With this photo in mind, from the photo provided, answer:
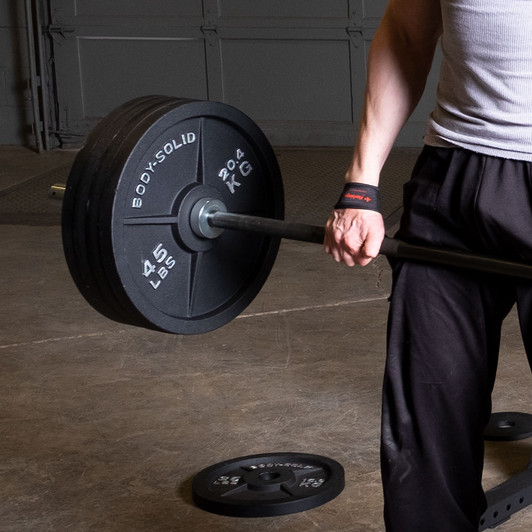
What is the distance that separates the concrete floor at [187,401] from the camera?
226cm

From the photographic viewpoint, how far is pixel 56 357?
10.5 ft

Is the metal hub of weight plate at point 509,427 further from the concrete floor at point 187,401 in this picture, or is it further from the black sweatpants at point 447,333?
the black sweatpants at point 447,333

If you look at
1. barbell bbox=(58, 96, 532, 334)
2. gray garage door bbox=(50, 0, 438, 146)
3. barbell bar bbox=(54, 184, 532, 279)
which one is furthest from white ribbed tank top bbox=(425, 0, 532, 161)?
gray garage door bbox=(50, 0, 438, 146)

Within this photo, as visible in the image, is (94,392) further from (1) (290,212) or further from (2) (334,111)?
(2) (334,111)

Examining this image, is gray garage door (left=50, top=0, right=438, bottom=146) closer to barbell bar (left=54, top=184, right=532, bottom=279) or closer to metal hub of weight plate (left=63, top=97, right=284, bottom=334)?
metal hub of weight plate (left=63, top=97, right=284, bottom=334)

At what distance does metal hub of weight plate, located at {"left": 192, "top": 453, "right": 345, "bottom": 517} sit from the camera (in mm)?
2182

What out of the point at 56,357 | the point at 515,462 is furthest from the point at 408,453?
the point at 56,357

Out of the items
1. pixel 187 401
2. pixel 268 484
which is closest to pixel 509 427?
pixel 268 484

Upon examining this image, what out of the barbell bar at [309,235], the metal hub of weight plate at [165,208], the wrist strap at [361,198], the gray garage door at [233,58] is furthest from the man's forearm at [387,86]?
the gray garage door at [233,58]

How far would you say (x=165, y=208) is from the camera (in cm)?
180

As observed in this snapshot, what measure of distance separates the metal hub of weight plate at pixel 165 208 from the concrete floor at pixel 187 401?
564 mm

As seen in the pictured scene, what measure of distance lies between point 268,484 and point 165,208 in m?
0.74

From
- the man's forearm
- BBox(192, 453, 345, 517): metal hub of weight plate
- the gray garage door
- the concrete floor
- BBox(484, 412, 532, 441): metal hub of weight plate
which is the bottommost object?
the concrete floor

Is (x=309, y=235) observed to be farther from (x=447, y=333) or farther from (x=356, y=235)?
(x=447, y=333)
